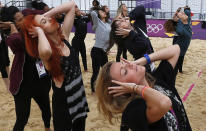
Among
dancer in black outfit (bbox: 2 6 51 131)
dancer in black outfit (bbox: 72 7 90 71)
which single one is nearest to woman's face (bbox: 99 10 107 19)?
dancer in black outfit (bbox: 72 7 90 71)

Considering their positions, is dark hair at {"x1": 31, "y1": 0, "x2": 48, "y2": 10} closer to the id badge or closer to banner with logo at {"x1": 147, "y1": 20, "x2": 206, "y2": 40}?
the id badge

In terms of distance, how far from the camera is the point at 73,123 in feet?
8.23

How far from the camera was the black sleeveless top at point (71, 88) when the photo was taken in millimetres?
2268

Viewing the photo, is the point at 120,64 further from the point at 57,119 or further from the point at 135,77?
the point at 57,119

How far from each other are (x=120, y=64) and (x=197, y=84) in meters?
4.66

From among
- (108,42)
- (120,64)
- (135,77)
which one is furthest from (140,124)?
(108,42)

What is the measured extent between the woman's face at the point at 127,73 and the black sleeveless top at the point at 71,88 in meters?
0.81

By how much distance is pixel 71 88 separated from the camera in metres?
2.30

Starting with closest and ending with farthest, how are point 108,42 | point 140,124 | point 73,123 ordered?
point 140,124 → point 73,123 → point 108,42

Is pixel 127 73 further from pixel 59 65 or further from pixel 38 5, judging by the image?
pixel 38 5

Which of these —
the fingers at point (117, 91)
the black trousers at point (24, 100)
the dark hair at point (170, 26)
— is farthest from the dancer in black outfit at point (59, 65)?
the dark hair at point (170, 26)

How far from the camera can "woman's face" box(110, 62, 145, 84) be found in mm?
1514

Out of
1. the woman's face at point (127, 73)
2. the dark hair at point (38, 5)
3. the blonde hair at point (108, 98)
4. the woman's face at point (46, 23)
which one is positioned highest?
the dark hair at point (38, 5)

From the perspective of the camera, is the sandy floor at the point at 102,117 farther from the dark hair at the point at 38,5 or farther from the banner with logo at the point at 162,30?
the banner with logo at the point at 162,30
